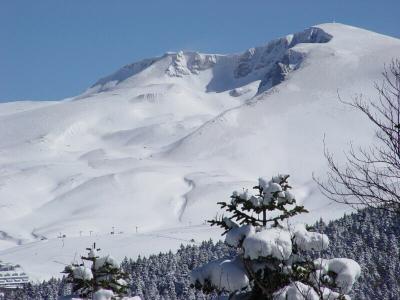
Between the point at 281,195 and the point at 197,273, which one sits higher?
the point at 281,195

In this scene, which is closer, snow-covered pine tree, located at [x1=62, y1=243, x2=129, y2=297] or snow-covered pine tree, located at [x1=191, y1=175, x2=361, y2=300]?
snow-covered pine tree, located at [x1=191, y1=175, x2=361, y2=300]

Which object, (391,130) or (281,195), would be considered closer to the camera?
(391,130)

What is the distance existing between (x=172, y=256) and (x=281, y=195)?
157 meters

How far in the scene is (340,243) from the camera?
150 metres

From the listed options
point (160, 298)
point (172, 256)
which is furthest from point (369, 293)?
point (172, 256)

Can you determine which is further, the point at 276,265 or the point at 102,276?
the point at 102,276

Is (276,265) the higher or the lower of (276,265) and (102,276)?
the lower

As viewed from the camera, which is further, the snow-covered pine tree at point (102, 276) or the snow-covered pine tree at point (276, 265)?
the snow-covered pine tree at point (102, 276)

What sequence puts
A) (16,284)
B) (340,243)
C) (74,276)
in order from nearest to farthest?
(74,276) < (340,243) < (16,284)

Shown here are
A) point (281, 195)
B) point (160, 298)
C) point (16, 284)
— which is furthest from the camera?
point (16, 284)

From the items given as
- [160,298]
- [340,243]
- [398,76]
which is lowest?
[398,76]

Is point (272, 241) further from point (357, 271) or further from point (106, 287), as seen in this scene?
point (106, 287)

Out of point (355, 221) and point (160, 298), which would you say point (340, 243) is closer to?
point (355, 221)

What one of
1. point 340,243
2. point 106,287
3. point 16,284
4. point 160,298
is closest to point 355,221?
point 340,243
